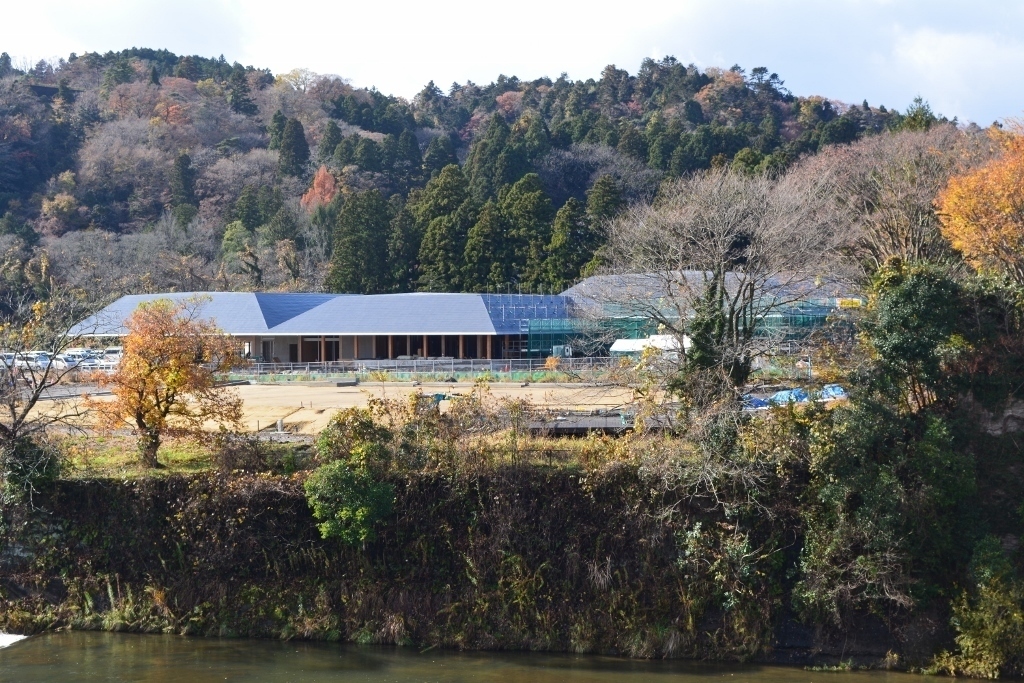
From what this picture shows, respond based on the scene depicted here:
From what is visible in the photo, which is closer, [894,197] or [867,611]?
[867,611]

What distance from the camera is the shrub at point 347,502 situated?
14.7m

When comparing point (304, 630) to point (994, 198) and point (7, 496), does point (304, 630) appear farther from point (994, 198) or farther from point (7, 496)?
point (994, 198)

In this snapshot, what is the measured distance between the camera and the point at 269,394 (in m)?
27.6

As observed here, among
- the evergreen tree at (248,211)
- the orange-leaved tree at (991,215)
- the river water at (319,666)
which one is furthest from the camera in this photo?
the evergreen tree at (248,211)

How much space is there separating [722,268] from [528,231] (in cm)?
2870

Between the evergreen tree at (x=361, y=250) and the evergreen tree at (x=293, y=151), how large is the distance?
85.6ft

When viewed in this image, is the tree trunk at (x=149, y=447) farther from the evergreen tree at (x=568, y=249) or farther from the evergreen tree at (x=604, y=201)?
the evergreen tree at (x=604, y=201)

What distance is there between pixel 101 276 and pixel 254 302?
13032 mm

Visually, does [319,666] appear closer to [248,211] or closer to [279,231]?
[279,231]

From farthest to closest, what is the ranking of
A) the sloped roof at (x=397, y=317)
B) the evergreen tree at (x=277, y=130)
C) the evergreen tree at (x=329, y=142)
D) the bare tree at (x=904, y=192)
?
the evergreen tree at (x=277, y=130) < the evergreen tree at (x=329, y=142) < the sloped roof at (x=397, y=317) < the bare tree at (x=904, y=192)

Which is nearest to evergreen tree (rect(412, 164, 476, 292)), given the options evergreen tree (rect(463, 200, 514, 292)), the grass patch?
evergreen tree (rect(463, 200, 514, 292))

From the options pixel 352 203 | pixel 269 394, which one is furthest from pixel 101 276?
pixel 269 394

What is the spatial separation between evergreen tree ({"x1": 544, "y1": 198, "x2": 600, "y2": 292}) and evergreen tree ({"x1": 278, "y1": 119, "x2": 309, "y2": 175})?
3207 cm

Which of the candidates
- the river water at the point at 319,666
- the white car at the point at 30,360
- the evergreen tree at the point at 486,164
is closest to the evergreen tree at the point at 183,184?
the evergreen tree at the point at 486,164
